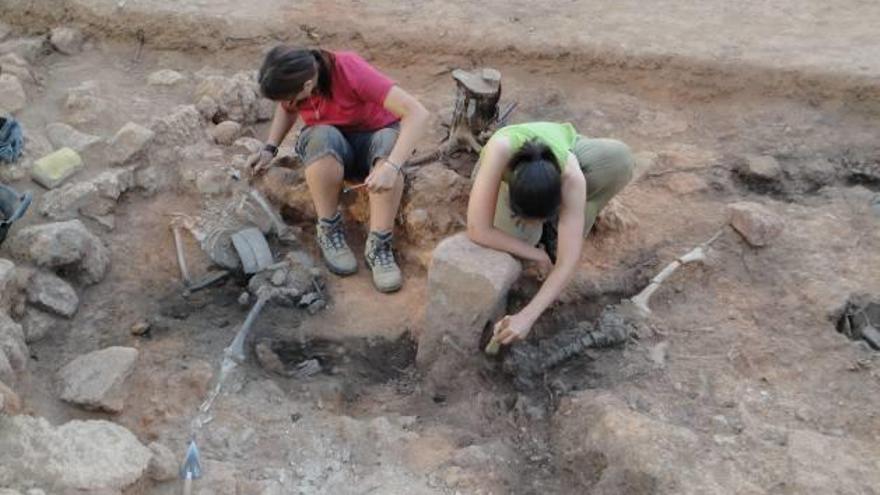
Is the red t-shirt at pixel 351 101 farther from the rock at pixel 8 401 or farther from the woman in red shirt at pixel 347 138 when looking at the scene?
the rock at pixel 8 401

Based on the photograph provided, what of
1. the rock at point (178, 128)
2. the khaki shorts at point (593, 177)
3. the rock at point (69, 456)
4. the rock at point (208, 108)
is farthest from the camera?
the rock at point (208, 108)

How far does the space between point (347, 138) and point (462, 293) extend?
0.97 meters

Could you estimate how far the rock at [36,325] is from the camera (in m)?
3.23

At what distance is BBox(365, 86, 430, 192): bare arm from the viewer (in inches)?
139

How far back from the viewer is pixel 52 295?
3375 mm

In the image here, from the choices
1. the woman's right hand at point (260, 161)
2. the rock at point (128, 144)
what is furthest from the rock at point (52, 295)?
the woman's right hand at point (260, 161)

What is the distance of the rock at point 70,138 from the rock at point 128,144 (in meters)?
0.10

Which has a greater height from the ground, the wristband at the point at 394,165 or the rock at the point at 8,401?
the wristband at the point at 394,165

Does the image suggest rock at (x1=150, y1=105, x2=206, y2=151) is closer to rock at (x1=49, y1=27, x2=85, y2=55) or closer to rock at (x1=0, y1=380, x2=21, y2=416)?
rock at (x1=49, y1=27, x2=85, y2=55)

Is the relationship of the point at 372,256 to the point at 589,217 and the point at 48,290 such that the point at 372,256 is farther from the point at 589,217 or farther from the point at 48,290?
the point at 48,290

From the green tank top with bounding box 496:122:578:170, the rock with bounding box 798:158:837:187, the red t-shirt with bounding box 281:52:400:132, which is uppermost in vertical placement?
the green tank top with bounding box 496:122:578:170

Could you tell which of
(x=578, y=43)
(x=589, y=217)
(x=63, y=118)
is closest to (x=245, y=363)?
(x=589, y=217)

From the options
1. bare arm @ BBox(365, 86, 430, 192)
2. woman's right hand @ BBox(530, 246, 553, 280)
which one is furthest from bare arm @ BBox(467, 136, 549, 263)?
bare arm @ BBox(365, 86, 430, 192)

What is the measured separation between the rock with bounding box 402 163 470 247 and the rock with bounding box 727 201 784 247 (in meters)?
1.16
